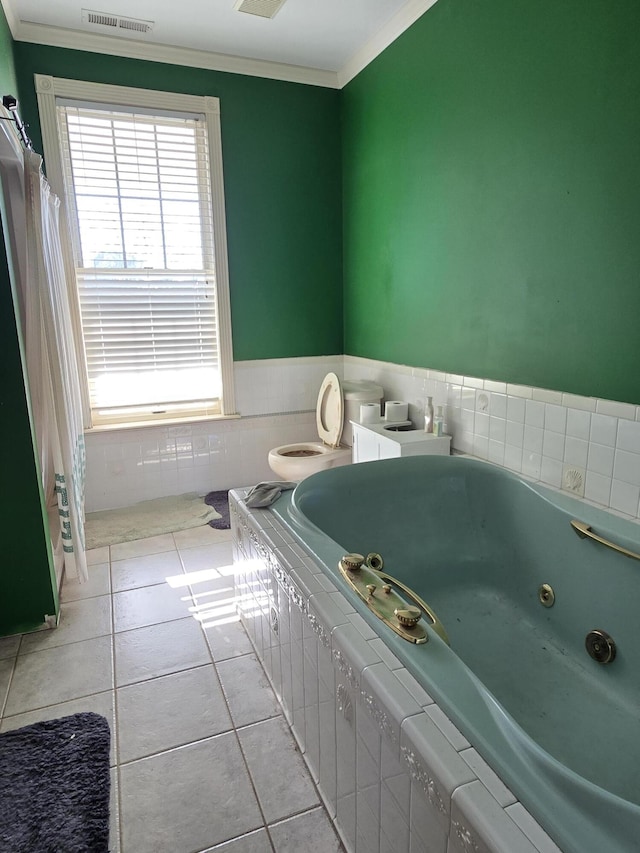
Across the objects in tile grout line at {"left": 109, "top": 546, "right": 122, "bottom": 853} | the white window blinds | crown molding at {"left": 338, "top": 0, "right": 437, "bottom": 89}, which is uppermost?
crown molding at {"left": 338, "top": 0, "right": 437, "bottom": 89}

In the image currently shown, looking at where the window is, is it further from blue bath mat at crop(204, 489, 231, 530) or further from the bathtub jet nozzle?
the bathtub jet nozzle

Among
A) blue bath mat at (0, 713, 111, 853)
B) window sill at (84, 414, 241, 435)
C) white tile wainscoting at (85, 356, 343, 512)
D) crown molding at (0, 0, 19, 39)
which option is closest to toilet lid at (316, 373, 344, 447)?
white tile wainscoting at (85, 356, 343, 512)

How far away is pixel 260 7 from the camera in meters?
2.68

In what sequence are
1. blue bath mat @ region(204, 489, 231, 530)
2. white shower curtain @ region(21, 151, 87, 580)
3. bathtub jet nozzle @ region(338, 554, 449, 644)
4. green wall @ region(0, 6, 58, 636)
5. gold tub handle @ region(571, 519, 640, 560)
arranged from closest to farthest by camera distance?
1. bathtub jet nozzle @ region(338, 554, 449, 644)
2. gold tub handle @ region(571, 519, 640, 560)
3. green wall @ region(0, 6, 58, 636)
4. white shower curtain @ region(21, 151, 87, 580)
5. blue bath mat @ region(204, 489, 231, 530)

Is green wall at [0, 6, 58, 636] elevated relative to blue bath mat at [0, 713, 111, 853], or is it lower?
elevated

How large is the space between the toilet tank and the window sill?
31.7 inches

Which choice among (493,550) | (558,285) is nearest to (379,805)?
(493,550)

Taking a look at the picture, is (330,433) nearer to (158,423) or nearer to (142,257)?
(158,423)

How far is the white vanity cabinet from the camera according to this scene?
8.53 ft

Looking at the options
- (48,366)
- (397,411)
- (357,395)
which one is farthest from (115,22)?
(397,411)

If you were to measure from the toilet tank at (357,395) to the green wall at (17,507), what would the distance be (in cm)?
181

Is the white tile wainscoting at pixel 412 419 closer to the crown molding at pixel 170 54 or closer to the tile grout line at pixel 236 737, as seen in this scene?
the tile grout line at pixel 236 737

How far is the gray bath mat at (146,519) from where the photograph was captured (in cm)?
313

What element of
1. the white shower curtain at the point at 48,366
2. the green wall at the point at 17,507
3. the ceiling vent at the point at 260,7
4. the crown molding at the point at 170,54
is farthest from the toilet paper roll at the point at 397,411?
the crown molding at the point at 170,54
